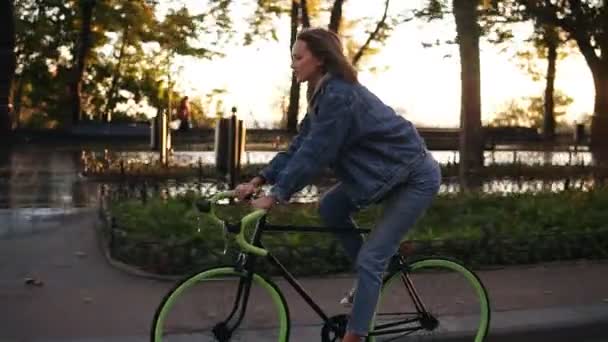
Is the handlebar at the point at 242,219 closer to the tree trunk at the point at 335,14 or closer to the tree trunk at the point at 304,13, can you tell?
the tree trunk at the point at 335,14

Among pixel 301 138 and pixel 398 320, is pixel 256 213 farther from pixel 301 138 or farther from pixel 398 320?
pixel 398 320

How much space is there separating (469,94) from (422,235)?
6.74 meters

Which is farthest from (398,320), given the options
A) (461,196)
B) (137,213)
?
(461,196)

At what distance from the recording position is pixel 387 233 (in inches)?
163

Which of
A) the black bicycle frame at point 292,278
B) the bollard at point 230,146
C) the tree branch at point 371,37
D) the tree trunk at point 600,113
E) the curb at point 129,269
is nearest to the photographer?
the black bicycle frame at point 292,278

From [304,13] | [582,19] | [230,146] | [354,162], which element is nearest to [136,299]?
[354,162]

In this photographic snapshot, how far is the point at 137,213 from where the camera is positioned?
841cm

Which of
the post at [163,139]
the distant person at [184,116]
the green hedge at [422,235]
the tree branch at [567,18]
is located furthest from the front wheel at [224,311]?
the distant person at [184,116]

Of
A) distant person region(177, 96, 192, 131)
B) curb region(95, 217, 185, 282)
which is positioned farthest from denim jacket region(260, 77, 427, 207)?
distant person region(177, 96, 192, 131)

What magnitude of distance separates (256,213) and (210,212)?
0.65 feet

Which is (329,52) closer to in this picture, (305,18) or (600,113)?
(600,113)

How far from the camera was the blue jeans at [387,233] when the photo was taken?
414 centimetres

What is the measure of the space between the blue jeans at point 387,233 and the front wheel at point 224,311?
357mm

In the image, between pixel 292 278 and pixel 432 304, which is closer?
pixel 292 278
